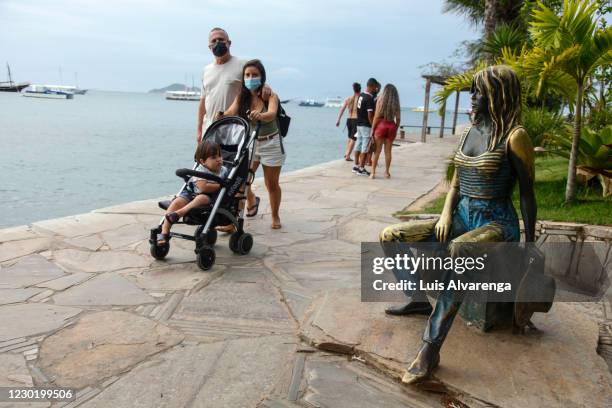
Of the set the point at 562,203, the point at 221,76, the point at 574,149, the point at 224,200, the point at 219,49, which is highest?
the point at 219,49

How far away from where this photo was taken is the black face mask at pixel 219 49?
535 cm

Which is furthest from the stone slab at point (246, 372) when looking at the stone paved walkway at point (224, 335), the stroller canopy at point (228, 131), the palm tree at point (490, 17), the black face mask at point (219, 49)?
the palm tree at point (490, 17)

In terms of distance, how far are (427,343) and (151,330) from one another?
172 cm

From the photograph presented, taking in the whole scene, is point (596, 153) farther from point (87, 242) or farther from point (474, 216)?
point (87, 242)

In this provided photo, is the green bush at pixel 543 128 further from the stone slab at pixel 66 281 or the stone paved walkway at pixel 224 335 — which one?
the stone slab at pixel 66 281

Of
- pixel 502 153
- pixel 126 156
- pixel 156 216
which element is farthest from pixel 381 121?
pixel 126 156

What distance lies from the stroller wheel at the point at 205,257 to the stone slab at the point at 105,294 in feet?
1.85

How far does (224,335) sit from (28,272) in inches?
84.1

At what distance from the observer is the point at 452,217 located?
9.97ft

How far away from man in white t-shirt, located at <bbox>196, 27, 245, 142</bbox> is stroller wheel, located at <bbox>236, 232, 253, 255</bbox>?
1442 mm

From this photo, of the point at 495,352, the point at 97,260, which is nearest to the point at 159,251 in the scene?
the point at 97,260

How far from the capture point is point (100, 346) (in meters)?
3.08

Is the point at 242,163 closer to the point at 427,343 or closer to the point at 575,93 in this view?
the point at 427,343

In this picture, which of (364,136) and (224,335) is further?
(364,136)
